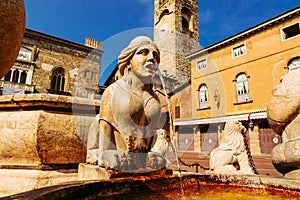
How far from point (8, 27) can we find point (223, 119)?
16687 mm

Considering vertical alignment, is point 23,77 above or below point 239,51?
below

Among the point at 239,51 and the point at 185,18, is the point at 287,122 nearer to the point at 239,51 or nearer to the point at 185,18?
the point at 239,51

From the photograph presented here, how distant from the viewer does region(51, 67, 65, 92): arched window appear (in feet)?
76.3

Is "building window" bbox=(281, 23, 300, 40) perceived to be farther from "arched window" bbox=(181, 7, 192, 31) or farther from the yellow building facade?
"arched window" bbox=(181, 7, 192, 31)

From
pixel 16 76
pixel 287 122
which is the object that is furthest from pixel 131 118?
pixel 16 76

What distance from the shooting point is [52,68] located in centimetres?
2328

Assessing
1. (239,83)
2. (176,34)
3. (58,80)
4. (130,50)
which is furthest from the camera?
(58,80)

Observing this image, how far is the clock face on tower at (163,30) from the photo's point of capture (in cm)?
2458

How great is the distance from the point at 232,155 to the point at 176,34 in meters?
21.3

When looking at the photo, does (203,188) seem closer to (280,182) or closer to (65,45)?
(280,182)

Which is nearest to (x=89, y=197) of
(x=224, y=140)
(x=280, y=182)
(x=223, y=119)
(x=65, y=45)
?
(x=280, y=182)

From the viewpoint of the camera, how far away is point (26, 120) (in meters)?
2.13

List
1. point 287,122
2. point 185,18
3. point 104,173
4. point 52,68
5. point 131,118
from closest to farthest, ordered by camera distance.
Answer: point 104,173
point 131,118
point 287,122
point 52,68
point 185,18

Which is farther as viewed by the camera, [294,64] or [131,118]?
Answer: [294,64]
